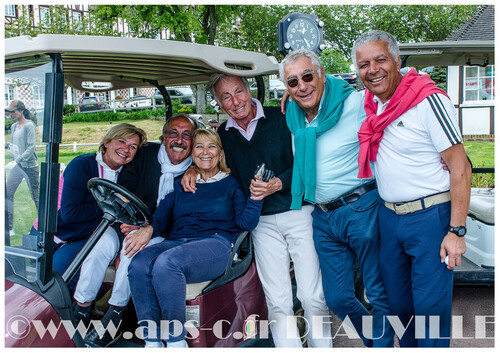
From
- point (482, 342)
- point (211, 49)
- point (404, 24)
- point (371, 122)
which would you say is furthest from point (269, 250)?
point (404, 24)

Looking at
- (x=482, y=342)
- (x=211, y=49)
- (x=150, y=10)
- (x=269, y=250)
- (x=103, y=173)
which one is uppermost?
(x=150, y=10)

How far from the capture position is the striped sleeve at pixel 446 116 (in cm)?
202

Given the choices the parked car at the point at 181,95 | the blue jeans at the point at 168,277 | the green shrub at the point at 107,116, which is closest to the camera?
the blue jeans at the point at 168,277

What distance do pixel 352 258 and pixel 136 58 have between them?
164 cm

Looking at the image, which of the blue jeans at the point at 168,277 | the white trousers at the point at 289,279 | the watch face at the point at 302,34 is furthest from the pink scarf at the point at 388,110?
the watch face at the point at 302,34

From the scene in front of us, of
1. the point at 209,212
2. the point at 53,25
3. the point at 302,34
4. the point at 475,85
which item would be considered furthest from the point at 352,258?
the point at 53,25

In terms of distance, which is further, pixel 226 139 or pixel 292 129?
pixel 226 139

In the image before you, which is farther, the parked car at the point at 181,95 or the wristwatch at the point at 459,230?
the parked car at the point at 181,95

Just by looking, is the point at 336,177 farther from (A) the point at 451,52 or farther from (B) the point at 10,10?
(B) the point at 10,10

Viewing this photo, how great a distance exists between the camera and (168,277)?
2.27 m

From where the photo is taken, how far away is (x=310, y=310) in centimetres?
270

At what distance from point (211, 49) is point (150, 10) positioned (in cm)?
1127

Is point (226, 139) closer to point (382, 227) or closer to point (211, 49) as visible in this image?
point (211, 49)

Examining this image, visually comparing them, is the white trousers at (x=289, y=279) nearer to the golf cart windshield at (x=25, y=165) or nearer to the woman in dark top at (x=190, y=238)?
the woman in dark top at (x=190, y=238)
